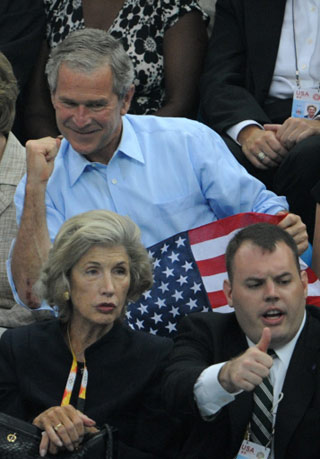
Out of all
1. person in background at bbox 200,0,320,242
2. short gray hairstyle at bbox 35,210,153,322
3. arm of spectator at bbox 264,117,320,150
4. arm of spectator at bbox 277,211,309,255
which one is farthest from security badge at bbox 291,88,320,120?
short gray hairstyle at bbox 35,210,153,322

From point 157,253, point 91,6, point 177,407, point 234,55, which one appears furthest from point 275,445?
point 91,6

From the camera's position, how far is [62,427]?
11.0ft

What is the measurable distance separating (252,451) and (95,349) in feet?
2.17

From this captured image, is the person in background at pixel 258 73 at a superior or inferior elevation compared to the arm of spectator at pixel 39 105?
superior

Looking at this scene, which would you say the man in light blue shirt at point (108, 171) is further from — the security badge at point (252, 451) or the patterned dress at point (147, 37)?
the security badge at point (252, 451)

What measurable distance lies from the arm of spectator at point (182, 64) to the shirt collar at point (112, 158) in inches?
30.9

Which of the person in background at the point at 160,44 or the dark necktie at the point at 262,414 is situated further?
the person in background at the point at 160,44

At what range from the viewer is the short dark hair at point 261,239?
360cm

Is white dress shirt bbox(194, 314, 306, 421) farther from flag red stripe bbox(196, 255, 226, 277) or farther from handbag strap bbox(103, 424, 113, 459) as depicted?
flag red stripe bbox(196, 255, 226, 277)

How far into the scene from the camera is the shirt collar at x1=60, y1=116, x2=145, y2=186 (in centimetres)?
448

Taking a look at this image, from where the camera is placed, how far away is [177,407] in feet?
11.1

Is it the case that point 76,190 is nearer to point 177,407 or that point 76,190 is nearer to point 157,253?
point 157,253

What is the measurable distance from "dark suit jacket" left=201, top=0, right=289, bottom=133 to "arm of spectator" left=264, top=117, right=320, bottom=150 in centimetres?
28

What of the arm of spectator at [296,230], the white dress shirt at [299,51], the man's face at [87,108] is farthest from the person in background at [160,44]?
the arm of spectator at [296,230]
